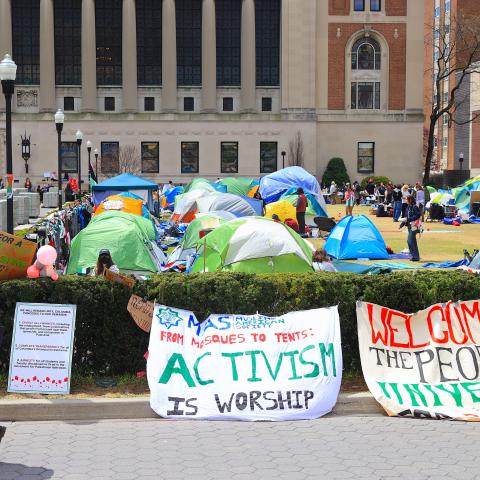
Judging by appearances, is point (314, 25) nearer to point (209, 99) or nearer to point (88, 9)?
point (209, 99)

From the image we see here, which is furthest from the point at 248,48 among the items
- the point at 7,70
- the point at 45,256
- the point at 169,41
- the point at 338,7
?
the point at 45,256

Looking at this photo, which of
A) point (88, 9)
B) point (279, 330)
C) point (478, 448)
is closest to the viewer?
point (478, 448)

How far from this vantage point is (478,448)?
320 inches

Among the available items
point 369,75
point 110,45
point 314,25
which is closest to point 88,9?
point 110,45

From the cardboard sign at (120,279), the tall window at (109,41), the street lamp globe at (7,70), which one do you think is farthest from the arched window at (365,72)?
the cardboard sign at (120,279)

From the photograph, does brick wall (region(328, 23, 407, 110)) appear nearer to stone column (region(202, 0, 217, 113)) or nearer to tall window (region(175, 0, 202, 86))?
stone column (region(202, 0, 217, 113))

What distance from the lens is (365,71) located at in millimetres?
73625

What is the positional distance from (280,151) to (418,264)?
5131 centimetres

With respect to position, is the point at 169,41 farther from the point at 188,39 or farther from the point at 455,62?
the point at 455,62

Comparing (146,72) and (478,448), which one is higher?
(146,72)

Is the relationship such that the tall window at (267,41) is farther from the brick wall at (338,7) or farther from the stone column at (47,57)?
the stone column at (47,57)

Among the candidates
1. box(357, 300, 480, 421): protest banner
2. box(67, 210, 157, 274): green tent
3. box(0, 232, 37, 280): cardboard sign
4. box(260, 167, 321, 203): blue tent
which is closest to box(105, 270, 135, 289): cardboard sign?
box(0, 232, 37, 280): cardboard sign

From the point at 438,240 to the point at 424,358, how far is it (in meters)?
21.2

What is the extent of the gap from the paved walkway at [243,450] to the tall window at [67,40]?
67.9 m
